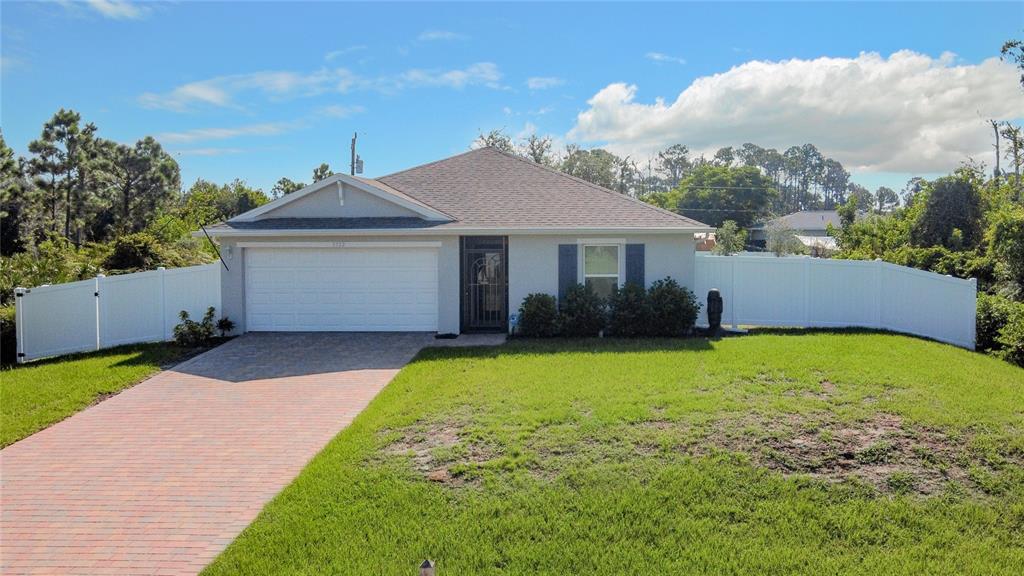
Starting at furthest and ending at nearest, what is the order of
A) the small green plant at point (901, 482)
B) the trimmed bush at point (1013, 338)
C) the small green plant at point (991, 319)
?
1. the small green plant at point (991, 319)
2. the trimmed bush at point (1013, 338)
3. the small green plant at point (901, 482)

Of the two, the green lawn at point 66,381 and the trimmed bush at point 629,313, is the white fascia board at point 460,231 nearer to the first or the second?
the trimmed bush at point 629,313

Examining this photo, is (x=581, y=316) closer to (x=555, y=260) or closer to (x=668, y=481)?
(x=555, y=260)

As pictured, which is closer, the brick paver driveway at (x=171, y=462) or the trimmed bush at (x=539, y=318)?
the brick paver driveway at (x=171, y=462)

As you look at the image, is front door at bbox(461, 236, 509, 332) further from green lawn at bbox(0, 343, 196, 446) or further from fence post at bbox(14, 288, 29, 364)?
fence post at bbox(14, 288, 29, 364)

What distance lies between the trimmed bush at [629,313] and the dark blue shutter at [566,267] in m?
1.13

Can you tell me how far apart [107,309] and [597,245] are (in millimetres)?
10826

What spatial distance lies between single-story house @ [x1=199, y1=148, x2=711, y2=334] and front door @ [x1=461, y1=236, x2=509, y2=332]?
2 centimetres

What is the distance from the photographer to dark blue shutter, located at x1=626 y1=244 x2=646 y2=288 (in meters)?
15.1

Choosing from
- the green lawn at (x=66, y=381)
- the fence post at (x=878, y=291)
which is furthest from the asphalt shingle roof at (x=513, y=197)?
the green lawn at (x=66, y=381)

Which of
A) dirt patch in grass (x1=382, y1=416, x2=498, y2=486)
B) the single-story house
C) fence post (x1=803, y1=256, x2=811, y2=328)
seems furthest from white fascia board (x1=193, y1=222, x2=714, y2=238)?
dirt patch in grass (x1=382, y1=416, x2=498, y2=486)

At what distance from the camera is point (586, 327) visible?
47.2ft

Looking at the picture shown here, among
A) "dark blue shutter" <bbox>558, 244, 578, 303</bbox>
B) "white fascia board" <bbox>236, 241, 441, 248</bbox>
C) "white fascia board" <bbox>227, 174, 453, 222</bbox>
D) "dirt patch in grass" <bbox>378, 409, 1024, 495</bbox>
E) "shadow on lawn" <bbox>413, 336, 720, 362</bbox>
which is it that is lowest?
"dirt patch in grass" <bbox>378, 409, 1024, 495</bbox>

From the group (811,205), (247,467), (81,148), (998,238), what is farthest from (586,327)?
(811,205)

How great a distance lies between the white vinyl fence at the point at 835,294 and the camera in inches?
541
